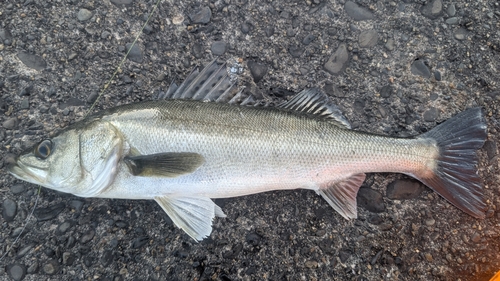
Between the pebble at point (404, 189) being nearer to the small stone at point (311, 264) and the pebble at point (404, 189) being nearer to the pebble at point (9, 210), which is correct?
the small stone at point (311, 264)

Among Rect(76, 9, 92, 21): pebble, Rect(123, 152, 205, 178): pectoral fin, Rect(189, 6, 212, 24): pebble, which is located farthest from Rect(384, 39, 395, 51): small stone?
Rect(76, 9, 92, 21): pebble

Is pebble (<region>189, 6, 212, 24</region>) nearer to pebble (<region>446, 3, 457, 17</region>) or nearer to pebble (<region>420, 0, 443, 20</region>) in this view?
pebble (<region>420, 0, 443, 20</region>)

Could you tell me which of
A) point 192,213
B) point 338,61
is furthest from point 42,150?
point 338,61

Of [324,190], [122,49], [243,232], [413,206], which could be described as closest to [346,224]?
[324,190]

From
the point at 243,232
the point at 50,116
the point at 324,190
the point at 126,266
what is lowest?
the point at 126,266

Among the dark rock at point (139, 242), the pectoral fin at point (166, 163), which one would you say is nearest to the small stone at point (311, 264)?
the pectoral fin at point (166, 163)

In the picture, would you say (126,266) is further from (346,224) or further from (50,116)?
(346,224)
